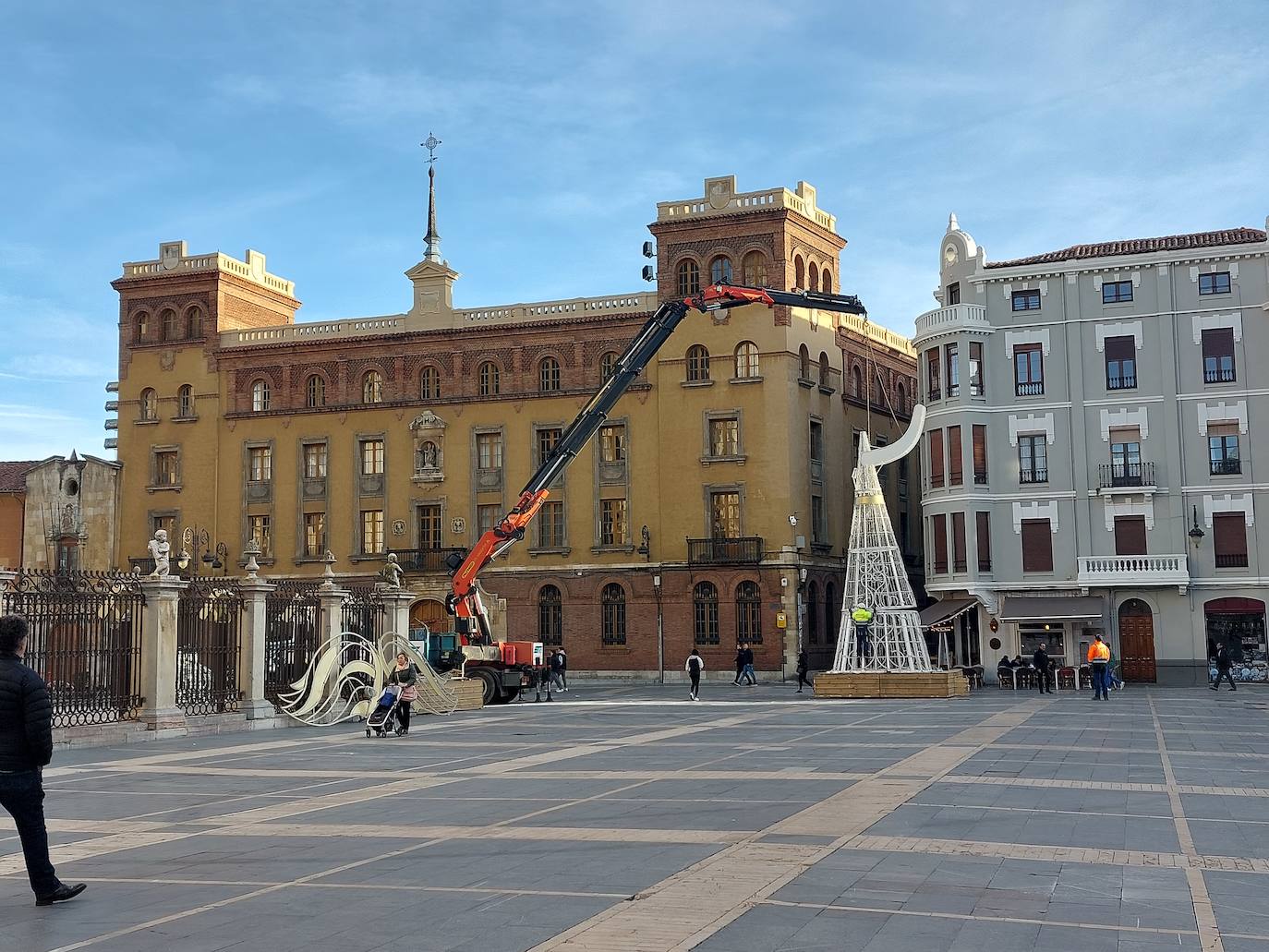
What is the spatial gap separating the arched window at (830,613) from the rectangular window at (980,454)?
334 inches

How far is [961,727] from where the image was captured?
2559 cm

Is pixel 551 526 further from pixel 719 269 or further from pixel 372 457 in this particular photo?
pixel 719 269

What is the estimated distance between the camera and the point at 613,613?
53.5 metres

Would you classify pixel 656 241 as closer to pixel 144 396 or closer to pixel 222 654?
pixel 144 396

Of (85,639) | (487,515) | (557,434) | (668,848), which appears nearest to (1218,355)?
(557,434)

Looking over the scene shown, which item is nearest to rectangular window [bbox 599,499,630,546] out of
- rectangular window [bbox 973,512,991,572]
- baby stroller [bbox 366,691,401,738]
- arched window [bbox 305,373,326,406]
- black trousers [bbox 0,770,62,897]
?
rectangular window [bbox 973,512,991,572]

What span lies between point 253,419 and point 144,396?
5.85 meters

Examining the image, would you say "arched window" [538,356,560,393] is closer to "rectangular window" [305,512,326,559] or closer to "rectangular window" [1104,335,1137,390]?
"rectangular window" [305,512,326,559]

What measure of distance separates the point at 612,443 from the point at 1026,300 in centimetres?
1673

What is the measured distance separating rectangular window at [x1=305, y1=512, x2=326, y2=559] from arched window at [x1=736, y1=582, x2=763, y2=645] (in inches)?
713

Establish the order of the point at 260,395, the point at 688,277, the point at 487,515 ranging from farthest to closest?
1. the point at 260,395
2. the point at 487,515
3. the point at 688,277

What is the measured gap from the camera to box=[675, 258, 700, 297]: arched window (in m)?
54.1

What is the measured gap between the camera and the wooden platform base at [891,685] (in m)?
37.0

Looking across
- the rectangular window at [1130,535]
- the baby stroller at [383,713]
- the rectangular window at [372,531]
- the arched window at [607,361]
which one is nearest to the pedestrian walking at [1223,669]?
the rectangular window at [1130,535]
